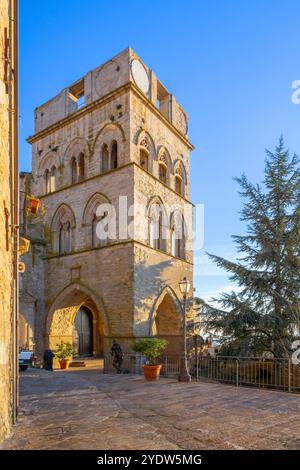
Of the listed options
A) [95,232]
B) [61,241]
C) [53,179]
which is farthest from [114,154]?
[61,241]

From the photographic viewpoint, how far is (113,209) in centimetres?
1809

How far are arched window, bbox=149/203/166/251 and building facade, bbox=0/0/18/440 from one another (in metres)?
12.0

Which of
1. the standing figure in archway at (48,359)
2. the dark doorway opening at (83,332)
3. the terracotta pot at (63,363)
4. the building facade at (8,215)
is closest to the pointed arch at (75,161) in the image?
the dark doorway opening at (83,332)

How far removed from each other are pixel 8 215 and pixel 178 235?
1640 cm

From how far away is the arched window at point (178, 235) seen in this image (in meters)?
21.5

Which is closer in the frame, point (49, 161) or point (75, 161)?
point (75, 161)

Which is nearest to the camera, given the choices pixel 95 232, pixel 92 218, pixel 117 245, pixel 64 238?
pixel 117 245

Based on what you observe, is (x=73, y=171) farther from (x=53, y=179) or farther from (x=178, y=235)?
(x=178, y=235)

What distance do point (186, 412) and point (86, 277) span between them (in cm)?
1238

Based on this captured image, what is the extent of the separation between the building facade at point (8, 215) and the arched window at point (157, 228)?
12.0 meters

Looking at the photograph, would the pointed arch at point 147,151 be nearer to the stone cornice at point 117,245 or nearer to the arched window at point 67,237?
the stone cornice at point 117,245

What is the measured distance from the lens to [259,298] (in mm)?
15453

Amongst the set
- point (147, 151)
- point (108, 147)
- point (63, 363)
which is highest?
point (108, 147)

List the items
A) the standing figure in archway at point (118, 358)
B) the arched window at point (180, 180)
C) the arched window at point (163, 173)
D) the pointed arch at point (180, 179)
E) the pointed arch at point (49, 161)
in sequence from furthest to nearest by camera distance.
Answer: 1. the arched window at point (180, 180)
2. the pointed arch at point (180, 179)
3. the pointed arch at point (49, 161)
4. the arched window at point (163, 173)
5. the standing figure in archway at point (118, 358)
